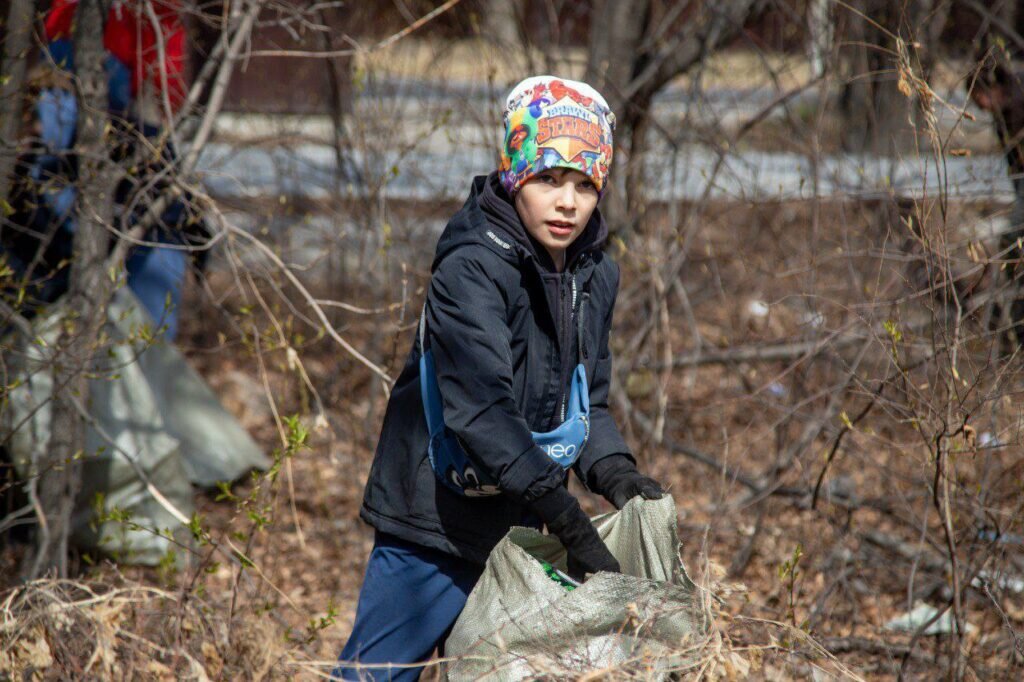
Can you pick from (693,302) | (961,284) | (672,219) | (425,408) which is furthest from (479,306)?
(693,302)

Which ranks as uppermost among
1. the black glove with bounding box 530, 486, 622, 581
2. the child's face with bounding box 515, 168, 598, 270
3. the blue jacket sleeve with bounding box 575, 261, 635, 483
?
the child's face with bounding box 515, 168, 598, 270

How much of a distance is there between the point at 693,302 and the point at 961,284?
5.34ft

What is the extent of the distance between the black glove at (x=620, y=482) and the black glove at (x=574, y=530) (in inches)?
6.5

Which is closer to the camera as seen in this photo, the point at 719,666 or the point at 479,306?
the point at 719,666

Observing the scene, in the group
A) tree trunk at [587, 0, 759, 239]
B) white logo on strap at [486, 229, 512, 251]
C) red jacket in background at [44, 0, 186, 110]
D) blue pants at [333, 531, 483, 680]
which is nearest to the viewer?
white logo on strap at [486, 229, 512, 251]

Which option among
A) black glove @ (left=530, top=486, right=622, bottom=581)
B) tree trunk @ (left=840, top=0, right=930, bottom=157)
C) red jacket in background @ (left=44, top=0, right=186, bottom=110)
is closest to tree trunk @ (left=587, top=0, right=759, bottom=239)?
tree trunk @ (left=840, top=0, right=930, bottom=157)

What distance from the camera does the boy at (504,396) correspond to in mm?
2260

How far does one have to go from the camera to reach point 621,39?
15.7 feet

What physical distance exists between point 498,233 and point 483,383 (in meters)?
0.36

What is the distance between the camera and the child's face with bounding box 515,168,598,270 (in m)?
2.41

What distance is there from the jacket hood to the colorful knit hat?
57 millimetres

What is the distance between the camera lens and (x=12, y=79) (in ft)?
11.2

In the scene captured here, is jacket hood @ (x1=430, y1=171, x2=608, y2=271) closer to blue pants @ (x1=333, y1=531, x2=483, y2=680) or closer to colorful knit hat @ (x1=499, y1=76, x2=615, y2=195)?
colorful knit hat @ (x1=499, y1=76, x2=615, y2=195)

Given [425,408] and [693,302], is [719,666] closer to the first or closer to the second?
[425,408]
